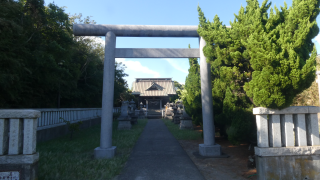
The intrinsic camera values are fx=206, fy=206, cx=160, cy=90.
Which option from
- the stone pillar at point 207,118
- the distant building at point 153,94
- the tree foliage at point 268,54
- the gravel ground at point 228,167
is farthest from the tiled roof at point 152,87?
the tree foliage at point 268,54

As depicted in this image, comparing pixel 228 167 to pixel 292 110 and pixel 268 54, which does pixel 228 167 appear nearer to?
pixel 292 110

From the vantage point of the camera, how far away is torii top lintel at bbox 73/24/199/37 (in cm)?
606

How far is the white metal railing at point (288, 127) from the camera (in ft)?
12.0

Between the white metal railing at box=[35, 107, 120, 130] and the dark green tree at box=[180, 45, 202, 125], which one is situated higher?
the dark green tree at box=[180, 45, 202, 125]

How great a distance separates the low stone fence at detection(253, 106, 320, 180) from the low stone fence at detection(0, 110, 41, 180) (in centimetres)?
387

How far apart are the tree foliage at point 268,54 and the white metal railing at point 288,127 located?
0.57 feet

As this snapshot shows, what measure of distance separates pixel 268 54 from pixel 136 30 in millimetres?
3780

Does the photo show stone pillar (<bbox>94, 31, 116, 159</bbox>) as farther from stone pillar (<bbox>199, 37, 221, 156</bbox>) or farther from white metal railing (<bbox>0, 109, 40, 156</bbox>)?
stone pillar (<bbox>199, 37, 221, 156</bbox>)

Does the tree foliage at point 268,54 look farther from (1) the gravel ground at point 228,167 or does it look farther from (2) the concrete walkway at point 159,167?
(2) the concrete walkway at point 159,167

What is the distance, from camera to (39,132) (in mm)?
8141

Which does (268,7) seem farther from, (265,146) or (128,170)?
(128,170)

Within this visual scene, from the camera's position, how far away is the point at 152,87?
32.3 metres

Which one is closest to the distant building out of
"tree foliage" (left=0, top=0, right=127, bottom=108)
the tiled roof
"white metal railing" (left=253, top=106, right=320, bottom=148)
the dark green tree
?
the tiled roof

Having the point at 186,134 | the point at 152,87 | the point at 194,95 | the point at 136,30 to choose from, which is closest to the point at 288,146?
the point at 136,30
